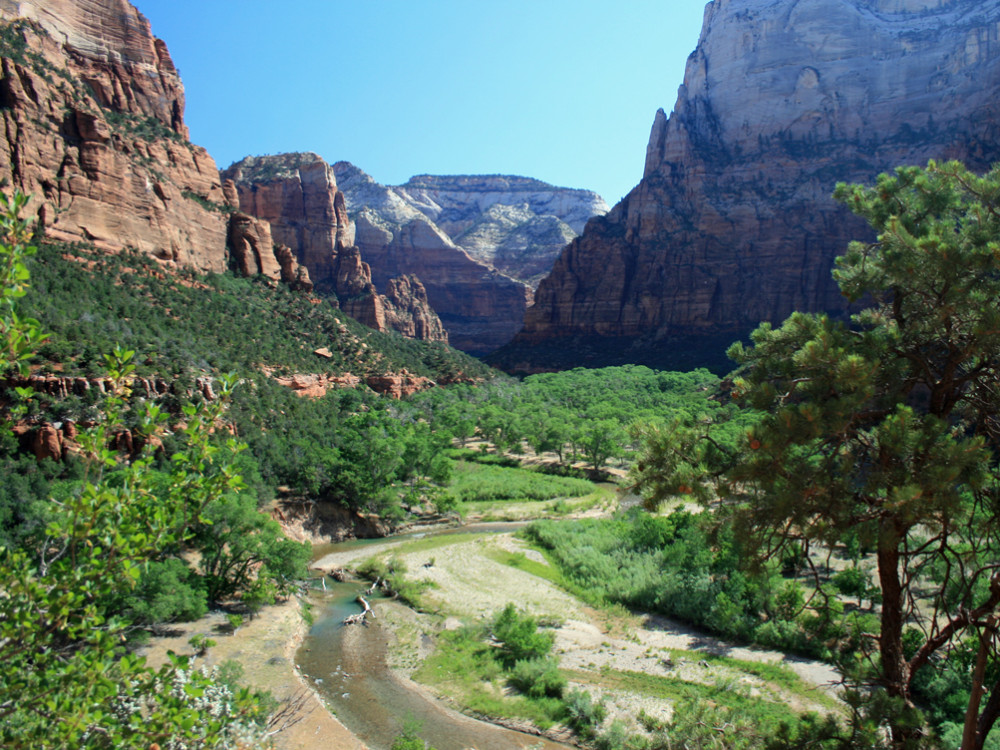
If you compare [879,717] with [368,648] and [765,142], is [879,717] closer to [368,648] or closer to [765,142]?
[368,648]

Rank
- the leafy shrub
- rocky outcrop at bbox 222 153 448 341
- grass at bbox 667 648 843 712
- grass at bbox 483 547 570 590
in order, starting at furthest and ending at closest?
1. rocky outcrop at bbox 222 153 448 341
2. grass at bbox 483 547 570 590
3. the leafy shrub
4. grass at bbox 667 648 843 712

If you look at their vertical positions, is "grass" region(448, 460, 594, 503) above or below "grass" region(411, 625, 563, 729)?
above

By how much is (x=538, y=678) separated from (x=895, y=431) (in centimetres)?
1513

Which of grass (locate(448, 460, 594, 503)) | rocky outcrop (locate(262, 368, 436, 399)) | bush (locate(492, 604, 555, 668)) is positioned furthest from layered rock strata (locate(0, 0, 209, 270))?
bush (locate(492, 604, 555, 668))

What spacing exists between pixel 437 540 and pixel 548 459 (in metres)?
26.2

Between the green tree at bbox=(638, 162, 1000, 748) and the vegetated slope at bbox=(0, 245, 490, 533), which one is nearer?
the green tree at bbox=(638, 162, 1000, 748)

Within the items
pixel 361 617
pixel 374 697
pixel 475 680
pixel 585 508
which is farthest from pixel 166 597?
pixel 585 508

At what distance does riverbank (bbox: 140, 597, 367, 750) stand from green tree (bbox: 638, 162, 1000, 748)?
12477 mm

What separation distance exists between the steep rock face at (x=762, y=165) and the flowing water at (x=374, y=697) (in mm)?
85991

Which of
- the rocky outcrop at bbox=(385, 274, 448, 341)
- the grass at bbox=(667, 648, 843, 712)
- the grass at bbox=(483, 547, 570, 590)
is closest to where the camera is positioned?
the grass at bbox=(667, 648, 843, 712)

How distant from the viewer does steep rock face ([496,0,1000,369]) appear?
351 feet

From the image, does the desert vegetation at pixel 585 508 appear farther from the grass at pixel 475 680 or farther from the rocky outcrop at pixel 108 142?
the rocky outcrop at pixel 108 142

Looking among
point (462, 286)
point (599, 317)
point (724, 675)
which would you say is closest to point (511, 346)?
point (599, 317)

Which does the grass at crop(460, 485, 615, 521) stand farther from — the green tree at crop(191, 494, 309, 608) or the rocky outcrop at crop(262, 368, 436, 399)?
the rocky outcrop at crop(262, 368, 436, 399)
